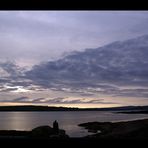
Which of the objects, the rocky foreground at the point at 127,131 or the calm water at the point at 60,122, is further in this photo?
the calm water at the point at 60,122

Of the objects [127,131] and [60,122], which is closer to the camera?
[127,131]

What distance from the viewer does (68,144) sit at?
1.93m

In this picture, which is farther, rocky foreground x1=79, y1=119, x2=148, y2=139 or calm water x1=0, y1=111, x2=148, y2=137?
calm water x1=0, y1=111, x2=148, y2=137
